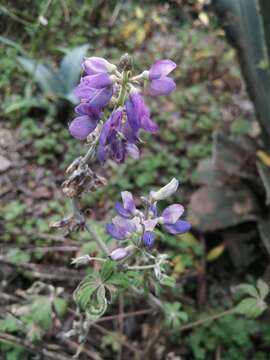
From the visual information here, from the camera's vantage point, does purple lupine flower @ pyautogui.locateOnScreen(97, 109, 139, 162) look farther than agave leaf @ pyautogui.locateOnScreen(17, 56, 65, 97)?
No

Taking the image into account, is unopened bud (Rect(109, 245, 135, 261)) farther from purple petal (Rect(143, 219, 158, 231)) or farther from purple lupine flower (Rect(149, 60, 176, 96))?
purple lupine flower (Rect(149, 60, 176, 96))

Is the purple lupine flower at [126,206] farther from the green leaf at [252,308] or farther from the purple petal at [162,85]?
the green leaf at [252,308]

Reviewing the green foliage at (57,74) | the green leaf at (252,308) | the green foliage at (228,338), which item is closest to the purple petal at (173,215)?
the green leaf at (252,308)

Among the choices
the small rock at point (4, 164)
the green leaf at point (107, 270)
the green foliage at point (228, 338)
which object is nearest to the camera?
the green leaf at point (107, 270)

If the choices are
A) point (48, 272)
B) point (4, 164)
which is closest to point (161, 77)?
point (48, 272)

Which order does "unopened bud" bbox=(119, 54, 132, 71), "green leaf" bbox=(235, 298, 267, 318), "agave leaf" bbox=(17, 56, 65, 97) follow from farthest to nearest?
"agave leaf" bbox=(17, 56, 65, 97) < "green leaf" bbox=(235, 298, 267, 318) < "unopened bud" bbox=(119, 54, 132, 71)

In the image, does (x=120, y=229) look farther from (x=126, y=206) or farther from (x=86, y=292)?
(x=86, y=292)

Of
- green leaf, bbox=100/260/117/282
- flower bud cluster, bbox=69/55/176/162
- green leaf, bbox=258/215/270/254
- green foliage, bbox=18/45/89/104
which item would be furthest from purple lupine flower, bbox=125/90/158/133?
green foliage, bbox=18/45/89/104

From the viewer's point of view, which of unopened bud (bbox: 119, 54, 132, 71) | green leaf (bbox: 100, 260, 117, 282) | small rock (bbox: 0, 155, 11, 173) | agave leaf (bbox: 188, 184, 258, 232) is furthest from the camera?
small rock (bbox: 0, 155, 11, 173)
